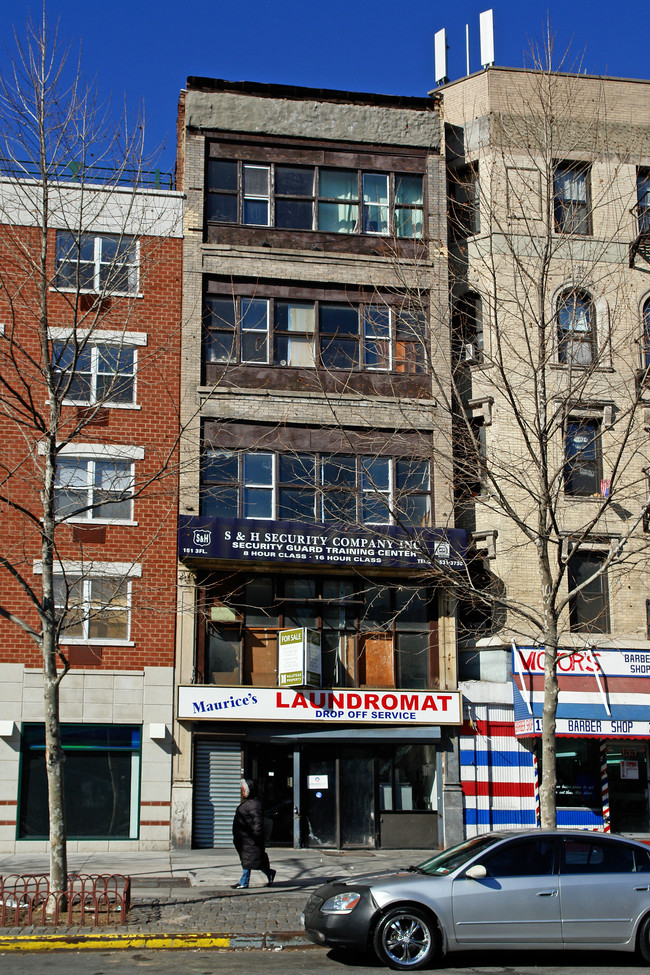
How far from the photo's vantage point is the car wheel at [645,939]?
405 inches

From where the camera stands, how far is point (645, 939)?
33.8 feet

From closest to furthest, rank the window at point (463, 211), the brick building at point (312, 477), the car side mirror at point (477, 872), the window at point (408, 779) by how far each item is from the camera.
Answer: the car side mirror at point (477, 872), the brick building at point (312, 477), the window at point (408, 779), the window at point (463, 211)

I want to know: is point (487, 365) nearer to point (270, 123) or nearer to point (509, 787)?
point (270, 123)

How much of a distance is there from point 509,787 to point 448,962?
1115 centimetres

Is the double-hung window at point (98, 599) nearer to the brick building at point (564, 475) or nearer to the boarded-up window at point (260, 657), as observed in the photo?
the boarded-up window at point (260, 657)

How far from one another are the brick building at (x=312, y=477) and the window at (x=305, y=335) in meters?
0.05

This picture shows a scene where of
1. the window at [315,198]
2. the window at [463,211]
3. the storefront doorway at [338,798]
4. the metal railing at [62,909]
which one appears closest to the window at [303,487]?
the storefront doorway at [338,798]

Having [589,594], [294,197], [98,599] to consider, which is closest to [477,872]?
[98,599]

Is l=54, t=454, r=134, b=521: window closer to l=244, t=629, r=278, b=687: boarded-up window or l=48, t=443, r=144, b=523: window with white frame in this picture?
l=48, t=443, r=144, b=523: window with white frame

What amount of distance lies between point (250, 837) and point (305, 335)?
1211 centimetres

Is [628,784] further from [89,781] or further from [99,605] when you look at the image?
[99,605]

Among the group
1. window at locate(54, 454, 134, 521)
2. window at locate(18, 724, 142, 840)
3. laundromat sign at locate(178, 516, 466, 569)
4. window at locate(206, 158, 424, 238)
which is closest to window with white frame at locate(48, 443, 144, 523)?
window at locate(54, 454, 134, 521)

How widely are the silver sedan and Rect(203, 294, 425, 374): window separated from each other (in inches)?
538

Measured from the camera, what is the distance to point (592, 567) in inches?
901
